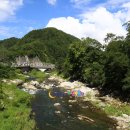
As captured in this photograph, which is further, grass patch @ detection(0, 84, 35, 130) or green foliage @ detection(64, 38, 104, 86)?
green foliage @ detection(64, 38, 104, 86)

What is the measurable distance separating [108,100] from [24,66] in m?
111

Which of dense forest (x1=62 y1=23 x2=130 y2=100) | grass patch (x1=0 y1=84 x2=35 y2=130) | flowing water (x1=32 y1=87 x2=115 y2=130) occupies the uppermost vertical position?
dense forest (x1=62 y1=23 x2=130 y2=100)

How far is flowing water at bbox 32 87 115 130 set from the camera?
126 feet

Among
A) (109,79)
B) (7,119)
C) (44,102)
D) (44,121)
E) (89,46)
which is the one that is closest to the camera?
(7,119)

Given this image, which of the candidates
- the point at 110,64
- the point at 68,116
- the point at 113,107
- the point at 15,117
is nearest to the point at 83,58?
the point at 110,64

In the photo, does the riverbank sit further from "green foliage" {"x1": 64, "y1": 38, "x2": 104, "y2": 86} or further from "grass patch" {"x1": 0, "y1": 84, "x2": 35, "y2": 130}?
"green foliage" {"x1": 64, "y1": 38, "x2": 104, "y2": 86}

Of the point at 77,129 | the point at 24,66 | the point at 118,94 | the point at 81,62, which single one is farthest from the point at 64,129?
the point at 24,66

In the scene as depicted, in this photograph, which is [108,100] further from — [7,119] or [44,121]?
[7,119]

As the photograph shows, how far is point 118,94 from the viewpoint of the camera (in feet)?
197

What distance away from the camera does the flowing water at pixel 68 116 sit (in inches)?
1515

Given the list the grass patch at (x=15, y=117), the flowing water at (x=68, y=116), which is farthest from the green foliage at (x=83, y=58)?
the grass patch at (x=15, y=117)

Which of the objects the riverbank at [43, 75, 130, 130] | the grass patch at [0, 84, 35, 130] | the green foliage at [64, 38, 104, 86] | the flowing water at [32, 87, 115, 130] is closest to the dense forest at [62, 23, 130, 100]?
the green foliage at [64, 38, 104, 86]

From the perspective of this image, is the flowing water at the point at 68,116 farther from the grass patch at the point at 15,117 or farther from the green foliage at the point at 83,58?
the green foliage at the point at 83,58

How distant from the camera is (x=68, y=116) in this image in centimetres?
4450
